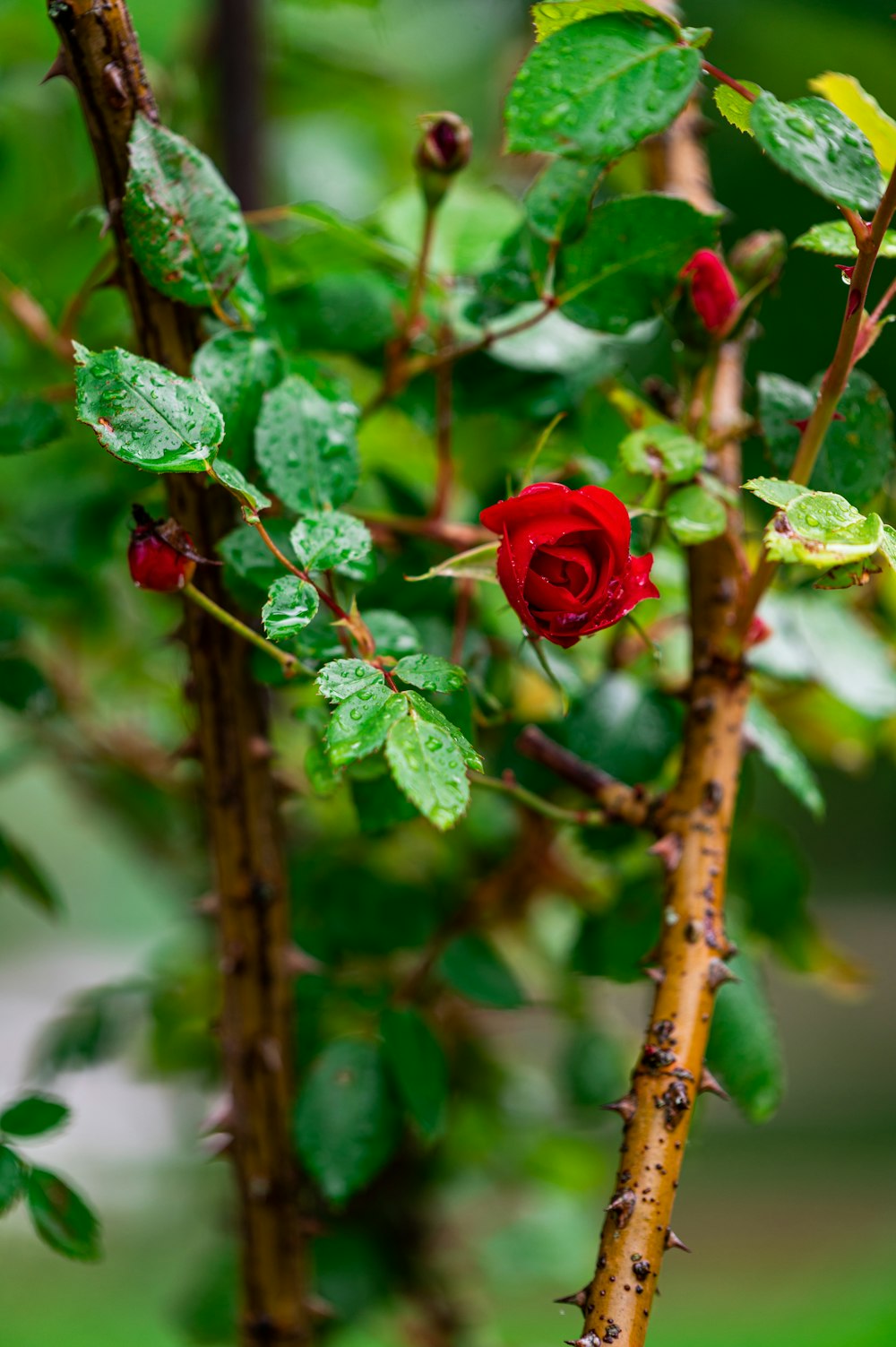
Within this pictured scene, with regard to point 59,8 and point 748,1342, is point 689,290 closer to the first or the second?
point 59,8

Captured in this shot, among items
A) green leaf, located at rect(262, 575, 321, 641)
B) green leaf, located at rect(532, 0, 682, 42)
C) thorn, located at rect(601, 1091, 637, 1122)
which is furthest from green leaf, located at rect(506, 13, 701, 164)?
thorn, located at rect(601, 1091, 637, 1122)

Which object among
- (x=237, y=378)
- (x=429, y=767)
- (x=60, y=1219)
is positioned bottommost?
(x=60, y=1219)

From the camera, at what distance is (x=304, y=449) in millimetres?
279

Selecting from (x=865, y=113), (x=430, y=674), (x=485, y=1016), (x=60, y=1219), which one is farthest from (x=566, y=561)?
(x=485, y=1016)

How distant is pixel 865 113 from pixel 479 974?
12.4 inches

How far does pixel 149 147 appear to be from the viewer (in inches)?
10.3

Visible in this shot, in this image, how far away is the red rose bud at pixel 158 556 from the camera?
0.80 feet

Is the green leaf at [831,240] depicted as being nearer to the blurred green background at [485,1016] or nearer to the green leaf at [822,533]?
the green leaf at [822,533]

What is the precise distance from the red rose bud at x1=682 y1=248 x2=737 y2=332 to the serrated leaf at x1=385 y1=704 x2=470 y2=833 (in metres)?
0.15

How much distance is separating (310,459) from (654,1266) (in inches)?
8.1

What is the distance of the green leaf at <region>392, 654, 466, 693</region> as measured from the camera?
23cm

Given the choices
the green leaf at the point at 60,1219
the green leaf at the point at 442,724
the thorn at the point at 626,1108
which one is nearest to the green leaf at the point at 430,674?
the green leaf at the point at 442,724

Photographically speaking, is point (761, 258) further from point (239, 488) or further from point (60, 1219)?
point (60, 1219)

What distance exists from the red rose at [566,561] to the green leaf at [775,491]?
1.1 inches
